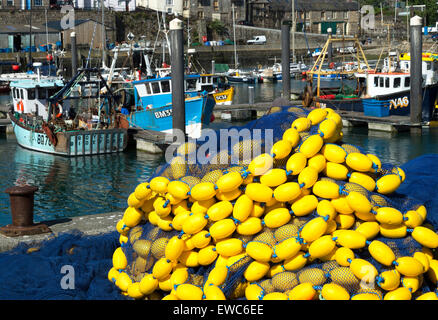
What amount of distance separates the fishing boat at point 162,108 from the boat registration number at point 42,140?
3.09 meters

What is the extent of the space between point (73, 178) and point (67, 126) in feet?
11.3

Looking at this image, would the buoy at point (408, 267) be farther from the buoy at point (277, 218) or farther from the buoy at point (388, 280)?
the buoy at point (277, 218)

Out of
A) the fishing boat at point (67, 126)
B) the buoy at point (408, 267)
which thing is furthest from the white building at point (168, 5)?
the buoy at point (408, 267)

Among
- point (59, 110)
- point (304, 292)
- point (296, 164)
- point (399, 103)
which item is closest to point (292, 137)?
point (296, 164)

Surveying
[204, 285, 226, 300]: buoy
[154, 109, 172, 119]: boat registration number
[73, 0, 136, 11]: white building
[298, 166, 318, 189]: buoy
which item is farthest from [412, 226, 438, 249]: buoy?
[73, 0, 136, 11]: white building

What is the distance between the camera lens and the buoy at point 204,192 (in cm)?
512

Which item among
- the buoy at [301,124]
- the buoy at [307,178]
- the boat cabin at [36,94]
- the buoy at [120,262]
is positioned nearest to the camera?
the buoy at [307,178]

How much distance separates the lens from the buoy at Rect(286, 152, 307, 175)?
201 inches

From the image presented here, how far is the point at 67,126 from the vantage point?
62.6 ft

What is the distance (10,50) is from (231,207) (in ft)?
162

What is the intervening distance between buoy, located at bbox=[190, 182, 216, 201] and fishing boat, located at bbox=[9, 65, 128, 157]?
43.4ft

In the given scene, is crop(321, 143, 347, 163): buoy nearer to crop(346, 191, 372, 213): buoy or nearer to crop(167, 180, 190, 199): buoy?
crop(346, 191, 372, 213): buoy

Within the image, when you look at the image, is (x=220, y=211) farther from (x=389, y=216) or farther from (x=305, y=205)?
(x=389, y=216)
